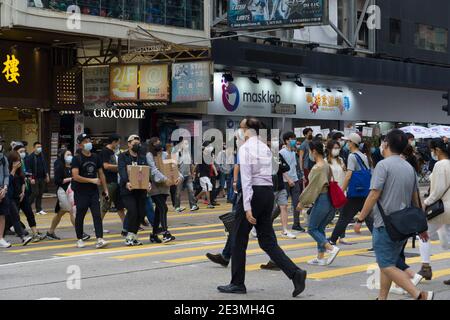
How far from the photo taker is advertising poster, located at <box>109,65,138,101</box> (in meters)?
25.3

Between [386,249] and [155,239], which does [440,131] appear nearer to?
[155,239]

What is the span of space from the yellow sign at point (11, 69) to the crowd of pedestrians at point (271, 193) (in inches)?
218

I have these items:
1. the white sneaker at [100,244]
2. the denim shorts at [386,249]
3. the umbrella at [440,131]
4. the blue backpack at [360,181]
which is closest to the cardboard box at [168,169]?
the white sneaker at [100,244]

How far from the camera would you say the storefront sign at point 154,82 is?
25.0 meters

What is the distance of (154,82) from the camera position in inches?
990

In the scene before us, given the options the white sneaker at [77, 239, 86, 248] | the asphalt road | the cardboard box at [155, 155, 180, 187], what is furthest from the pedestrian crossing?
the cardboard box at [155, 155, 180, 187]

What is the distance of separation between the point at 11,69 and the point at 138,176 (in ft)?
42.2

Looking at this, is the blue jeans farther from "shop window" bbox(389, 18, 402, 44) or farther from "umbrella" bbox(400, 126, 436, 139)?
"shop window" bbox(389, 18, 402, 44)

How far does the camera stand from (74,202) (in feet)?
43.5

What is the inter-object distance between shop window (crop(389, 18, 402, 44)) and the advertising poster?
1834cm

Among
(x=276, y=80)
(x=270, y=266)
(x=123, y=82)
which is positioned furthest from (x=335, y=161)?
(x=276, y=80)

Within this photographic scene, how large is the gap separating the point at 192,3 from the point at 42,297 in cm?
1993
